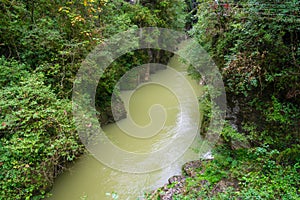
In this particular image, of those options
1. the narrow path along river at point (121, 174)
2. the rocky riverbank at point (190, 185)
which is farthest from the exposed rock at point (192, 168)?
the narrow path along river at point (121, 174)

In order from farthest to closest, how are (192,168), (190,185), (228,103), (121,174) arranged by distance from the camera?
(121,174) → (228,103) → (192,168) → (190,185)

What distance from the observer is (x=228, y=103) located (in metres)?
5.07

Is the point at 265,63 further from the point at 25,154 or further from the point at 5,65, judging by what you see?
the point at 5,65

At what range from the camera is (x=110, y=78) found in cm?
703

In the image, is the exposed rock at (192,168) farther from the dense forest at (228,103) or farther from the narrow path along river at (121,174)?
the narrow path along river at (121,174)

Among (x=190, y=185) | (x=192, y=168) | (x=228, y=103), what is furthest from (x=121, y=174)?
(x=228, y=103)

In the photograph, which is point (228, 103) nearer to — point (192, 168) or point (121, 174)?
point (192, 168)

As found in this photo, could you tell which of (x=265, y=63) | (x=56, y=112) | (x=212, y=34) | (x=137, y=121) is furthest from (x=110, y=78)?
(x=265, y=63)

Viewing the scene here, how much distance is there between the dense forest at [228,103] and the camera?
3830 millimetres

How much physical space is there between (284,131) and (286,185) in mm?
1077

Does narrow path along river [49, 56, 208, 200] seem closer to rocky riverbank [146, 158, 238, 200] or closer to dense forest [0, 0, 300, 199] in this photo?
rocky riverbank [146, 158, 238, 200]

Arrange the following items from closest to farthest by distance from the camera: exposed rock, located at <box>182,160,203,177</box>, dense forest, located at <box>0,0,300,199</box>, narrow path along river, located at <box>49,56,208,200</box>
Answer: dense forest, located at <box>0,0,300,199</box> < exposed rock, located at <box>182,160,203,177</box> < narrow path along river, located at <box>49,56,208,200</box>

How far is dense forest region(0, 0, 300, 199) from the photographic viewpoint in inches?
151

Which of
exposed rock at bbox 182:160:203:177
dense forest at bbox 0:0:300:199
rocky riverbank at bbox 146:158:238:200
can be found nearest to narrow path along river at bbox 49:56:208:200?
exposed rock at bbox 182:160:203:177
